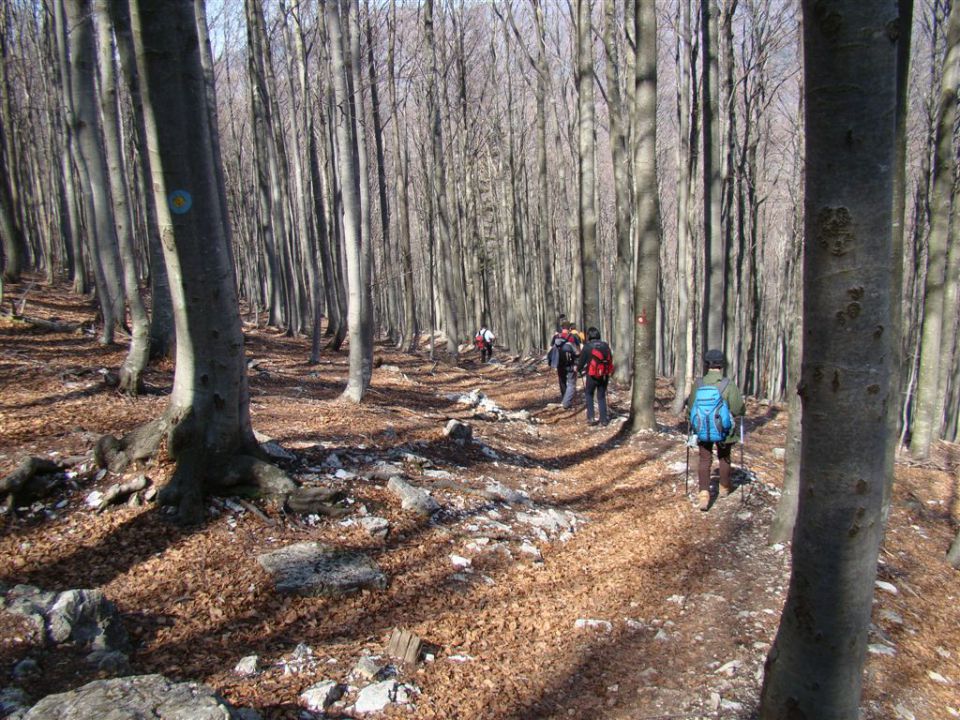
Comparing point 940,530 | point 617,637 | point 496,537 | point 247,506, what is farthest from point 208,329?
point 940,530

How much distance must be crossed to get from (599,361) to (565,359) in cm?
209

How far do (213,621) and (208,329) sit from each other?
226 cm

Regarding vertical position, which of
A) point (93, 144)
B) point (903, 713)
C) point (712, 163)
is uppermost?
point (93, 144)

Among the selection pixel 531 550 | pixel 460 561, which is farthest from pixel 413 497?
pixel 531 550

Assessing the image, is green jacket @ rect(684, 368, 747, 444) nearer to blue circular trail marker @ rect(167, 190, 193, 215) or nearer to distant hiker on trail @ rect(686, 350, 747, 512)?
distant hiker on trail @ rect(686, 350, 747, 512)

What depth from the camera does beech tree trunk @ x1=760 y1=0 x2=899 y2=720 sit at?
6.97 feet

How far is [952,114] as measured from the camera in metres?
10.4

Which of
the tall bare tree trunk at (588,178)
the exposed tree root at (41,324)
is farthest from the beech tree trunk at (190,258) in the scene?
the tall bare tree trunk at (588,178)

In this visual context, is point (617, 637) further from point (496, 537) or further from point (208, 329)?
point (208, 329)

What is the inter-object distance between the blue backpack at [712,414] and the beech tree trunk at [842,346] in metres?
4.32

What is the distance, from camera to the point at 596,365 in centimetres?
1109

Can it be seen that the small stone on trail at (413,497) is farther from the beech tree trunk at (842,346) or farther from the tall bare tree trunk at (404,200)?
the tall bare tree trunk at (404,200)

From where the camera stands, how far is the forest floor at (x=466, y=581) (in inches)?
145

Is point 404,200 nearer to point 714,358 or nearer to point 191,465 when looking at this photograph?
point 714,358
